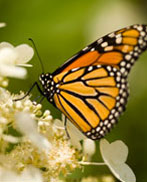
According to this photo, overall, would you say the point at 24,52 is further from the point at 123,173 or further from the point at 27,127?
the point at 123,173

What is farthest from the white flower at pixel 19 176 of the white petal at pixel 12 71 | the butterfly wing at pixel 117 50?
the butterfly wing at pixel 117 50

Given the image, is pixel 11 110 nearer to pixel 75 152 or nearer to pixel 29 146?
pixel 29 146

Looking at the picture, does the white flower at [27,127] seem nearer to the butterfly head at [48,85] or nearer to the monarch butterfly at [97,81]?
the monarch butterfly at [97,81]

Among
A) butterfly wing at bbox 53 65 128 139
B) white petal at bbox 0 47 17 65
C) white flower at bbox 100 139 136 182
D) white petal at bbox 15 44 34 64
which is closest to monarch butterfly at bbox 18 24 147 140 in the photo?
butterfly wing at bbox 53 65 128 139

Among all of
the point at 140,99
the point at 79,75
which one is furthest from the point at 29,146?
the point at 140,99

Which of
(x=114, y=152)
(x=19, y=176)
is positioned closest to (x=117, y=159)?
(x=114, y=152)

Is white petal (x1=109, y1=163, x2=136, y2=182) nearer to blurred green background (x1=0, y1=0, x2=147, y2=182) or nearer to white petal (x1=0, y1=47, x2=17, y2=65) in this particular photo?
white petal (x1=0, y1=47, x2=17, y2=65)

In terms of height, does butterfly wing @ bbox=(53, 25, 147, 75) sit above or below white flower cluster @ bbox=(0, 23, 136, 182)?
above
